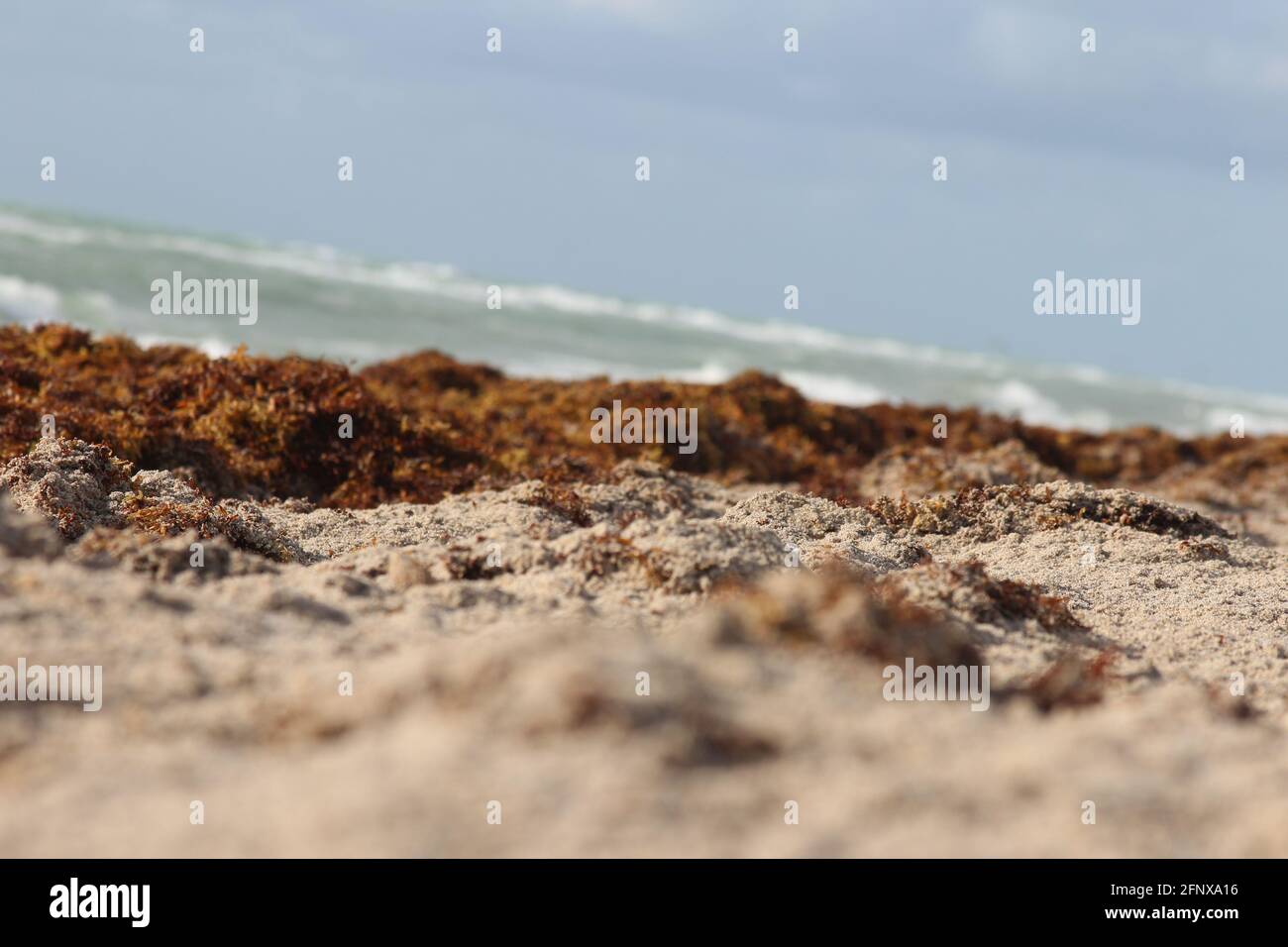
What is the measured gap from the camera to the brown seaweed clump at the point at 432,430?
835 cm

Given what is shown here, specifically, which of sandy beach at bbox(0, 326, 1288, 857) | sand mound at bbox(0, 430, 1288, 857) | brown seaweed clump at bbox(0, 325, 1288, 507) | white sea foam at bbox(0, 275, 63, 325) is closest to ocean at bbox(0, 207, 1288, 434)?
white sea foam at bbox(0, 275, 63, 325)

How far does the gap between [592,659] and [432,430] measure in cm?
670

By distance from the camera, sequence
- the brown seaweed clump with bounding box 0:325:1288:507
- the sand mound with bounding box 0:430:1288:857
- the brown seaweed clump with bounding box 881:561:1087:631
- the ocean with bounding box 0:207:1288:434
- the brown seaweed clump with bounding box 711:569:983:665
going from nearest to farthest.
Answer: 1. the sand mound with bounding box 0:430:1288:857
2. the brown seaweed clump with bounding box 711:569:983:665
3. the brown seaweed clump with bounding box 881:561:1087:631
4. the brown seaweed clump with bounding box 0:325:1288:507
5. the ocean with bounding box 0:207:1288:434

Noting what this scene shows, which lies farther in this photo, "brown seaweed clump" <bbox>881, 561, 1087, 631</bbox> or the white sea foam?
the white sea foam

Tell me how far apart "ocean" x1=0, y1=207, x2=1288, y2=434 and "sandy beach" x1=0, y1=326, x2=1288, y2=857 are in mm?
14839

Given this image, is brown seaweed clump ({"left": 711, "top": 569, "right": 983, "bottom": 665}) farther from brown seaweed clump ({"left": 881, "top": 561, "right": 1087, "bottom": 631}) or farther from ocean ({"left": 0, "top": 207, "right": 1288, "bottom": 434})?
ocean ({"left": 0, "top": 207, "right": 1288, "bottom": 434})

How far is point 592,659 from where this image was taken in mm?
2992

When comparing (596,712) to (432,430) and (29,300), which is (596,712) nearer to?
(432,430)

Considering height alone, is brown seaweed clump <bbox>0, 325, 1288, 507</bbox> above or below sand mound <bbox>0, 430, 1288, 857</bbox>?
above

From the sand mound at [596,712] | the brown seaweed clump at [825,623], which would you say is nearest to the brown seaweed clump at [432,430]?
the sand mound at [596,712]

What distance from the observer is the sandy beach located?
8.73 ft
